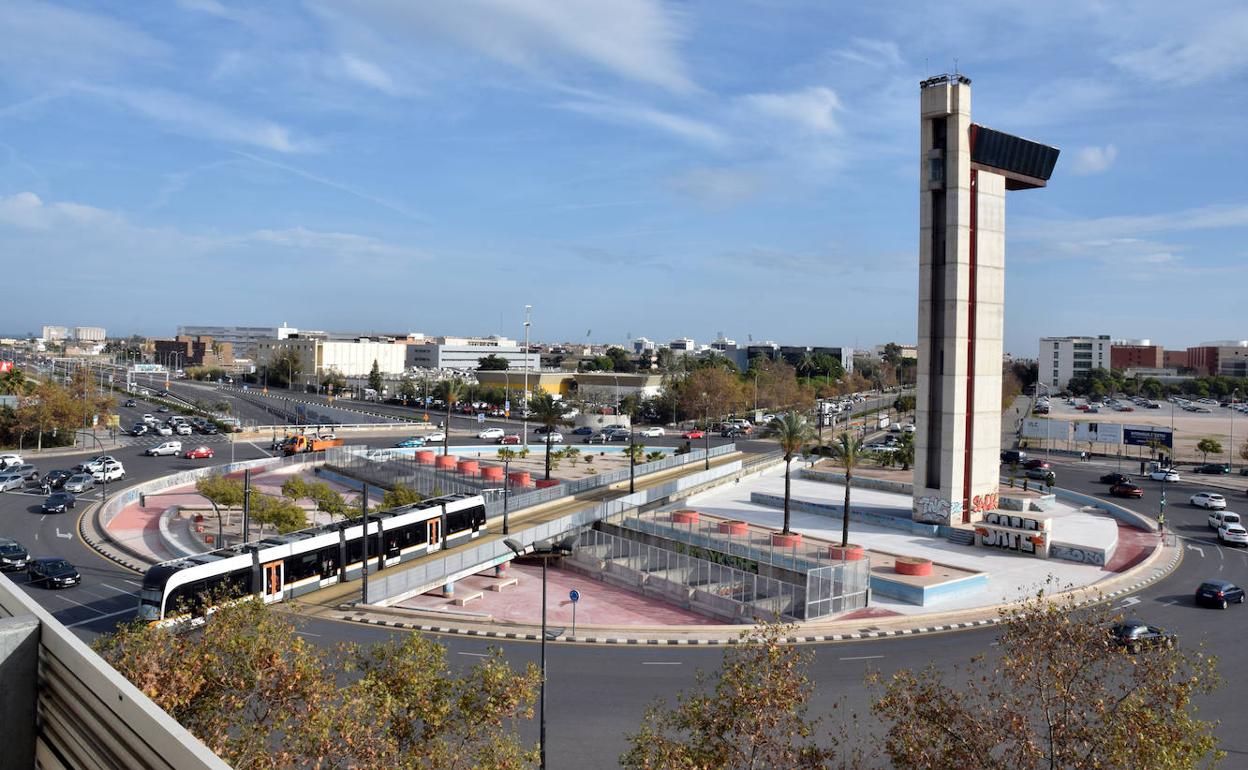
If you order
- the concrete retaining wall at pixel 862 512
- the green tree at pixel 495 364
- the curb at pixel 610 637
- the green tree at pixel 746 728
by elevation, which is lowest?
the curb at pixel 610 637

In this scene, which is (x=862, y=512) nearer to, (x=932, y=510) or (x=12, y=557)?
(x=932, y=510)

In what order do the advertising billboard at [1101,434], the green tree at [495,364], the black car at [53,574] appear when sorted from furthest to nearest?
1. the green tree at [495,364]
2. the advertising billboard at [1101,434]
3. the black car at [53,574]

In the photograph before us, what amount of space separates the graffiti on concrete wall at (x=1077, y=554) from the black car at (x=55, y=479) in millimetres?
59996

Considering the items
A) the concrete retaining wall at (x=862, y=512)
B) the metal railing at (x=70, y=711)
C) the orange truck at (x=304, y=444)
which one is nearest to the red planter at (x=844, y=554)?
the concrete retaining wall at (x=862, y=512)

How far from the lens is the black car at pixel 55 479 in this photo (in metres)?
54.8

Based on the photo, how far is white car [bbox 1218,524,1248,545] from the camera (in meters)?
47.5

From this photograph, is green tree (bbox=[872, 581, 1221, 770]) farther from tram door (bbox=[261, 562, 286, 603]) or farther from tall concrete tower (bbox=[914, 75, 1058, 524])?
tall concrete tower (bbox=[914, 75, 1058, 524])

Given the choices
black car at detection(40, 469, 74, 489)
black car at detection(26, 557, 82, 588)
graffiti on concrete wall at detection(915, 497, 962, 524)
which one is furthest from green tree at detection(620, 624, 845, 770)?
black car at detection(40, 469, 74, 489)

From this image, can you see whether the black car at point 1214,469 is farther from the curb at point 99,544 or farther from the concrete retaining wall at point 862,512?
the curb at point 99,544

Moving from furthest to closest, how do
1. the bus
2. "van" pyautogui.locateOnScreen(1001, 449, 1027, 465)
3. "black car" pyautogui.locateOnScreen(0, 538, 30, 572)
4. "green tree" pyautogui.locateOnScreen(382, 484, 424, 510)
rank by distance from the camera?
"van" pyautogui.locateOnScreen(1001, 449, 1027, 465), "green tree" pyautogui.locateOnScreen(382, 484, 424, 510), "black car" pyautogui.locateOnScreen(0, 538, 30, 572), the bus

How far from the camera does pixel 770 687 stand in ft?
45.1

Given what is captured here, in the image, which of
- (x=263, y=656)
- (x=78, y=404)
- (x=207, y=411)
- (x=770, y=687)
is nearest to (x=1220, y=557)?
(x=770, y=687)

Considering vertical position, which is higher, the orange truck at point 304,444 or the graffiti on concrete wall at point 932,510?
the orange truck at point 304,444

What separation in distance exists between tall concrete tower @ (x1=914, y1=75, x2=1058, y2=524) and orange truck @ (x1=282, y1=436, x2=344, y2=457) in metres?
49.5
